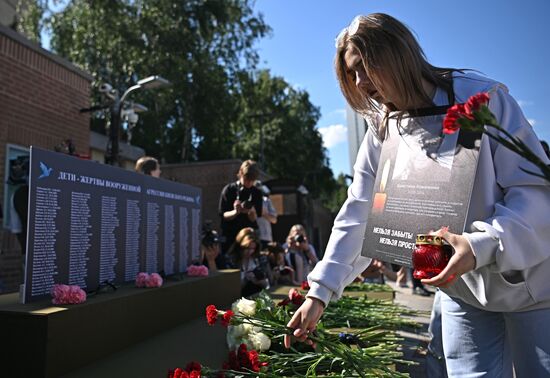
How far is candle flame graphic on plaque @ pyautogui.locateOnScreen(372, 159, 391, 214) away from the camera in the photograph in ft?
4.37

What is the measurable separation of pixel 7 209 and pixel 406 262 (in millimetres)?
7036

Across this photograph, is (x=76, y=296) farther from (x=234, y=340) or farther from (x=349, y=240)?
(x=349, y=240)

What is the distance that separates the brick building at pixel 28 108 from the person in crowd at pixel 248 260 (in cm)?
353

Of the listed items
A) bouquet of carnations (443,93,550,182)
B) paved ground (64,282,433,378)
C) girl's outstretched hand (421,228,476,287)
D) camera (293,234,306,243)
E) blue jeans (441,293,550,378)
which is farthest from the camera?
camera (293,234,306,243)

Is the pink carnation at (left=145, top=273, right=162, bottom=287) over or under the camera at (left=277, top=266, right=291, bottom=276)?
over

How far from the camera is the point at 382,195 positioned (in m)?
1.34

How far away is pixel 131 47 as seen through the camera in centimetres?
1770

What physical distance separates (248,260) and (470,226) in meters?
4.21

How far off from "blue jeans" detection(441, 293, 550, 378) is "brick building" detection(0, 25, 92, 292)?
21.1ft

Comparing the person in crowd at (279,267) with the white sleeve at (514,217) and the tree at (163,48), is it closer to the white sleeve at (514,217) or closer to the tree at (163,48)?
the white sleeve at (514,217)

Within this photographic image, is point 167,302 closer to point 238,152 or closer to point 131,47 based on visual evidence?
point 131,47

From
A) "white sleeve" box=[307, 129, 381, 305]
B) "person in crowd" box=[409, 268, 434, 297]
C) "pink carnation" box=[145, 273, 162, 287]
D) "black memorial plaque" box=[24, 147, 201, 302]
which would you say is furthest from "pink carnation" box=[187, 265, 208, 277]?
"person in crowd" box=[409, 268, 434, 297]

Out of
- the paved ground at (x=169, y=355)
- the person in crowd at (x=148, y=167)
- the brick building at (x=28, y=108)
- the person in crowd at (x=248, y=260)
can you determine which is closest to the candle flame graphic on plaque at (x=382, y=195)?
the paved ground at (x=169, y=355)

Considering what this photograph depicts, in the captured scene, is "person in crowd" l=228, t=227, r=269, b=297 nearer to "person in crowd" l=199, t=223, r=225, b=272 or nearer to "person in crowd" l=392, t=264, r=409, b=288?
"person in crowd" l=199, t=223, r=225, b=272
